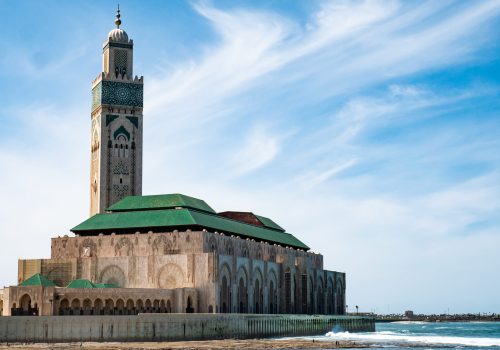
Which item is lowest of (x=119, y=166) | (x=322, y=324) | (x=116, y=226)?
(x=322, y=324)

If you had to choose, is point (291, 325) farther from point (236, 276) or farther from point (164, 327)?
point (164, 327)

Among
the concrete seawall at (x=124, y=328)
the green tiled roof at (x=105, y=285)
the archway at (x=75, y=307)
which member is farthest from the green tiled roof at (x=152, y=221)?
the archway at (x=75, y=307)

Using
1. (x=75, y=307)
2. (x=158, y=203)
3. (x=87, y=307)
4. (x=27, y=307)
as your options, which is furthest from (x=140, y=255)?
(x=27, y=307)

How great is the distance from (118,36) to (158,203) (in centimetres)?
3206

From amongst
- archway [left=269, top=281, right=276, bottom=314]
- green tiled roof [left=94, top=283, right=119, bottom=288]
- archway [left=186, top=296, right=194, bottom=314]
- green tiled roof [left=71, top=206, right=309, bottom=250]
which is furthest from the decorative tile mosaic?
archway [left=186, top=296, right=194, bottom=314]

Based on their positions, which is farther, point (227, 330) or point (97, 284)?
point (97, 284)

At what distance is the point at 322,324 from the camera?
11269 cm

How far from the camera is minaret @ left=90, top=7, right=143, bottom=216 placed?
124438 millimetres

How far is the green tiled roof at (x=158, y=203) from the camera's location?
10727 centimetres

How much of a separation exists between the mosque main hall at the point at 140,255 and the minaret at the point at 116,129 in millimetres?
141

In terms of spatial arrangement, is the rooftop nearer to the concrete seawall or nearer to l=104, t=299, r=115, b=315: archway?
l=104, t=299, r=115, b=315: archway

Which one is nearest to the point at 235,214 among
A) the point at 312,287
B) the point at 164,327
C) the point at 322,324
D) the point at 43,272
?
the point at 312,287

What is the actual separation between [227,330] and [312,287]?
1493 inches

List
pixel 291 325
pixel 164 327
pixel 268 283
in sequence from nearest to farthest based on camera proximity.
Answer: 1. pixel 164 327
2. pixel 291 325
3. pixel 268 283
